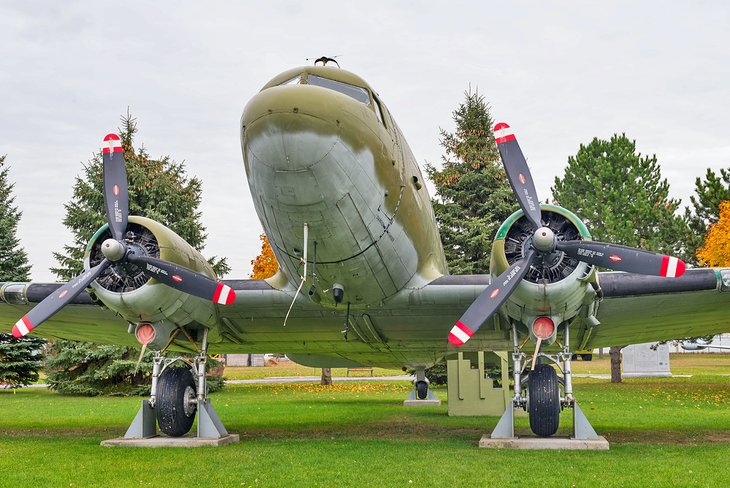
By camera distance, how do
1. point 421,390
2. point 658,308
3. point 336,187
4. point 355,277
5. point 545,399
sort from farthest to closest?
point 421,390 → point 658,308 → point 545,399 → point 355,277 → point 336,187

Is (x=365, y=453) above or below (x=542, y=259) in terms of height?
below

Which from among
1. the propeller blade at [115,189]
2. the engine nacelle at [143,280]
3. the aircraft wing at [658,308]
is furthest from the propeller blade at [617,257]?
the propeller blade at [115,189]

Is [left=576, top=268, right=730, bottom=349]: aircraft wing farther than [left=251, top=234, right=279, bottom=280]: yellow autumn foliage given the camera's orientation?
No

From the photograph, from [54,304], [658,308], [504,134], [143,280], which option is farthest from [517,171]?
[54,304]

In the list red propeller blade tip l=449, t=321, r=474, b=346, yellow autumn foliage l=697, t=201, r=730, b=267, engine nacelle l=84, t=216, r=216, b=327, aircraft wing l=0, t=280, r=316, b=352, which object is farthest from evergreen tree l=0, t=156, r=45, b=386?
yellow autumn foliage l=697, t=201, r=730, b=267

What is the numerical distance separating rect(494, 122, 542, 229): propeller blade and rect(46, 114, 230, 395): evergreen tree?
64.8 feet

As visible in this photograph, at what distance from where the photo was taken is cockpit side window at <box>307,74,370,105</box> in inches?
377

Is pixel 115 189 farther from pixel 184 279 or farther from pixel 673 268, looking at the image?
pixel 673 268

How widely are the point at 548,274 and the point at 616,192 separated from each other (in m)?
41.2

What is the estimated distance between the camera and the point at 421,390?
21.2 meters

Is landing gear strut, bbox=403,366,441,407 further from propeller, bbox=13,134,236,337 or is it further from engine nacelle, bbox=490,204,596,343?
propeller, bbox=13,134,236,337

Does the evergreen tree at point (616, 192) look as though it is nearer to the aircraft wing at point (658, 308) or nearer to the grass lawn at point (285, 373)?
the grass lawn at point (285, 373)

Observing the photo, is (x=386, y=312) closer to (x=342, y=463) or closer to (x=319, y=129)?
(x=342, y=463)

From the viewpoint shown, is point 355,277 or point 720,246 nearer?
point 355,277
